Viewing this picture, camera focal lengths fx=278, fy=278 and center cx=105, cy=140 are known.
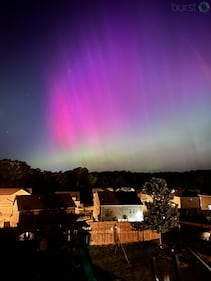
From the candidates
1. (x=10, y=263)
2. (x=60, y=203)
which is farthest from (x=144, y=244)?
(x=60, y=203)

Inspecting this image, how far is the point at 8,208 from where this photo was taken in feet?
148

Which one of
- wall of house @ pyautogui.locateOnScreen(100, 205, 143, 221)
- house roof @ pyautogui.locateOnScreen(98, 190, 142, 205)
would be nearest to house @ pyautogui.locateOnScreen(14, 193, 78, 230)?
wall of house @ pyautogui.locateOnScreen(100, 205, 143, 221)

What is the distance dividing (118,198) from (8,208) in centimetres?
1838

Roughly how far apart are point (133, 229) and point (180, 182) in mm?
86794

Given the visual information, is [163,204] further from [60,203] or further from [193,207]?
[193,207]

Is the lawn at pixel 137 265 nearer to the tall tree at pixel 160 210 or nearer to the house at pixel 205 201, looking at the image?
the tall tree at pixel 160 210

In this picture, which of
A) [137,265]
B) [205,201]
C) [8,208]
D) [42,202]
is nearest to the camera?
[137,265]

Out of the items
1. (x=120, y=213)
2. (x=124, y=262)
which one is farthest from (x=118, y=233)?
(x=120, y=213)

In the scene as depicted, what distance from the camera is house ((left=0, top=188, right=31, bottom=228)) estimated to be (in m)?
41.8

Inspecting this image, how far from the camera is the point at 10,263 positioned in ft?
61.7

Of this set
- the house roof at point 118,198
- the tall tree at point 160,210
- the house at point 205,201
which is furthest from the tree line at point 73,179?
the tall tree at point 160,210

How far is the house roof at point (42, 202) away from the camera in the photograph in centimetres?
4156

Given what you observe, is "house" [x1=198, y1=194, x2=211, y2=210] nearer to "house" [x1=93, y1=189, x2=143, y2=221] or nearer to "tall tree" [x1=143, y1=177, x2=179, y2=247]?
"house" [x1=93, y1=189, x2=143, y2=221]

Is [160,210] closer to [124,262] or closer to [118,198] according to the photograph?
[124,262]
